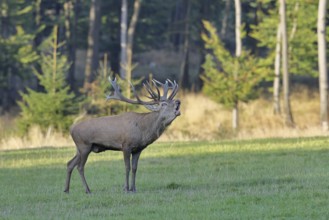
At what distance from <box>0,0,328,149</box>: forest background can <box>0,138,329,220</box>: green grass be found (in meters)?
5.02

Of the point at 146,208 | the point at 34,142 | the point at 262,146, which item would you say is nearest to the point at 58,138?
the point at 34,142

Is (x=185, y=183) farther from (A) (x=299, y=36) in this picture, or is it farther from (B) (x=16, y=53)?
(B) (x=16, y=53)

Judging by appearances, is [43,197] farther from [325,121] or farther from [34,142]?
[325,121]

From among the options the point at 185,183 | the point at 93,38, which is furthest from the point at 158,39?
the point at 185,183

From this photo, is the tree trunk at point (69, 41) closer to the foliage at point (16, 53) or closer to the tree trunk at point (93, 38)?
the tree trunk at point (93, 38)

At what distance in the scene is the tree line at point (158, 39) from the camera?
33.7 metres

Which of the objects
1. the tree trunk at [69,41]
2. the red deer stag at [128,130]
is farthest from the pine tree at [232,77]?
the red deer stag at [128,130]

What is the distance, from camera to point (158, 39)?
65688mm

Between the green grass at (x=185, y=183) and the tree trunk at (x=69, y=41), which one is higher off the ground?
the tree trunk at (x=69, y=41)

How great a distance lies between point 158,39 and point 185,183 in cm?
4899

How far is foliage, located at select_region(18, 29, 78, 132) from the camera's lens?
30609mm

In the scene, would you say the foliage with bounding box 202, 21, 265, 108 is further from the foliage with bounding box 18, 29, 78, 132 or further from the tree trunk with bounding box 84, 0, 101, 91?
the tree trunk with bounding box 84, 0, 101, 91

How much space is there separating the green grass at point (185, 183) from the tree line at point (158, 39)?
25.3ft

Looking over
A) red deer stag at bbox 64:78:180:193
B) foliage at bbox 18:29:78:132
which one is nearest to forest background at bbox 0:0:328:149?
foliage at bbox 18:29:78:132
